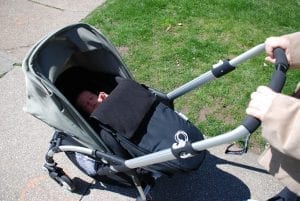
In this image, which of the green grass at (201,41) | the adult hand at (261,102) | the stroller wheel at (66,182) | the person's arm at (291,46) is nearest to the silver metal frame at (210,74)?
the person's arm at (291,46)

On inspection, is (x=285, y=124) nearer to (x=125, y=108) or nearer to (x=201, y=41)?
(x=125, y=108)

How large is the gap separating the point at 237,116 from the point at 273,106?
2.21 m

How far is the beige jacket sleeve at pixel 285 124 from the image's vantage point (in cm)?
203

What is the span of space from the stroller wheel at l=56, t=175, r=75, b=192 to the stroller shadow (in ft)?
0.46

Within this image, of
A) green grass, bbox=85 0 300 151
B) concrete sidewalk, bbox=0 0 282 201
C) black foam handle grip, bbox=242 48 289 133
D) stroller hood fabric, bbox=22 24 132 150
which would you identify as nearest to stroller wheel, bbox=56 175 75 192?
concrete sidewalk, bbox=0 0 282 201

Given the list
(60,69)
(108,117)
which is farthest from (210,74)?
(60,69)

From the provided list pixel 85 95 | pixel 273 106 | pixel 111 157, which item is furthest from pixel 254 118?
pixel 85 95

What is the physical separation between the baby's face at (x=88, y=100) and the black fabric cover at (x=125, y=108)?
7.8 inches

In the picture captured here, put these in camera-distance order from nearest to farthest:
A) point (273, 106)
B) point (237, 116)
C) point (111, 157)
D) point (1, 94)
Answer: point (273, 106), point (111, 157), point (237, 116), point (1, 94)

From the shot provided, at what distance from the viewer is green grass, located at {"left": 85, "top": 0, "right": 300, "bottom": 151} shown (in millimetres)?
4402

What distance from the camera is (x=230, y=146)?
3.92 metres

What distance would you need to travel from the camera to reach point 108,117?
3.02m

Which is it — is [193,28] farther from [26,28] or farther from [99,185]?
[99,185]

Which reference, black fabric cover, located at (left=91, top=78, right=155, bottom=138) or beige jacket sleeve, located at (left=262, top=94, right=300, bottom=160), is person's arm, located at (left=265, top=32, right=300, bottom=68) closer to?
beige jacket sleeve, located at (left=262, top=94, right=300, bottom=160)
